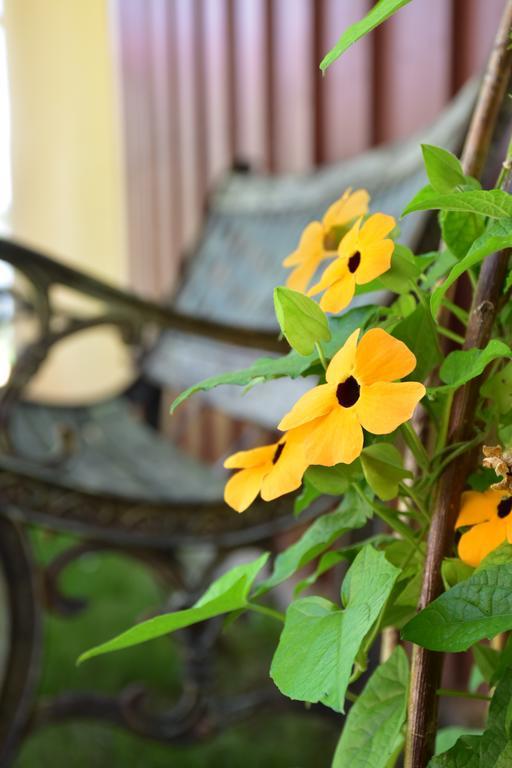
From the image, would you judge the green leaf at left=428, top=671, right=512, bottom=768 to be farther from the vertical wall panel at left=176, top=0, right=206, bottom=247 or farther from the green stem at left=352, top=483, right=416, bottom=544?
the vertical wall panel at left=176, top=0, right=206, bottom=247

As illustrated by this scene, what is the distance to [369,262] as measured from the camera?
418mm

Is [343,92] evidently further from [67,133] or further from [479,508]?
[67,133]

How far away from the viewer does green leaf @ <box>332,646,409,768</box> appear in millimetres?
417

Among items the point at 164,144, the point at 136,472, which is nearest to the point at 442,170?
the point at 136,472

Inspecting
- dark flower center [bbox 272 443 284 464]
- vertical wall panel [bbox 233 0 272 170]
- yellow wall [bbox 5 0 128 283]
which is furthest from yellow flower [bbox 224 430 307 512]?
yellow wall [bbox 5 0 128 283]

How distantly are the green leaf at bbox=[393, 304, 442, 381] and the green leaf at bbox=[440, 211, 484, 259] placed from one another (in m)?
0.05

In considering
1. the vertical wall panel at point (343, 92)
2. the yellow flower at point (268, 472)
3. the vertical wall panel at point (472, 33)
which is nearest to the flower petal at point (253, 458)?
the yellow flower at point (268, 472)

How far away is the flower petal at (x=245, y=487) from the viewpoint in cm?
41

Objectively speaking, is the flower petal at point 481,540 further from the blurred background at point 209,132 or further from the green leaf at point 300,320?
the blurred background at point 209,132

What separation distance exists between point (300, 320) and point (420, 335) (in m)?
0.05

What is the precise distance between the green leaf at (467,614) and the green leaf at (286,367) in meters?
0.11

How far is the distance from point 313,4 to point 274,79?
337 millimetres

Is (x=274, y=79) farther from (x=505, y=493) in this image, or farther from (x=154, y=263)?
(x=505, y=493)

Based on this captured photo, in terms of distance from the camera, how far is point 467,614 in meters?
0.37
